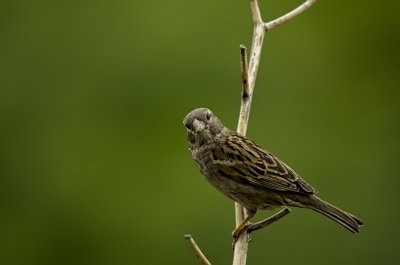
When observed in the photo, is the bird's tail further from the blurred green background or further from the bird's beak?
the blurred green background

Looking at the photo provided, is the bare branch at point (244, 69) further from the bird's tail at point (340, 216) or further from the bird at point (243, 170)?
the bird's tail at point (340, 216)

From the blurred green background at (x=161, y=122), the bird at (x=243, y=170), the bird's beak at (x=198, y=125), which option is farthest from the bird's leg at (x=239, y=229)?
the blurred green background at (x=161, y=122)

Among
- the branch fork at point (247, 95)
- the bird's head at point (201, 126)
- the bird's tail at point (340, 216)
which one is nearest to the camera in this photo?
A: the branch fork at point (247, 95)

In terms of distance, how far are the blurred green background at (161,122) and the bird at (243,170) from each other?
3.31 meters

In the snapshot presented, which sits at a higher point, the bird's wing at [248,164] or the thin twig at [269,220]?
the bird's wing at [248,164]

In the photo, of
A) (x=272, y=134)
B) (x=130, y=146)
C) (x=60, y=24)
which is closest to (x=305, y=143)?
(x=272, y=134)

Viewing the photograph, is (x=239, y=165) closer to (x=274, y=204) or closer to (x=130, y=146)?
(x=274, y=204)

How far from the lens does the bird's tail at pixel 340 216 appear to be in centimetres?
622

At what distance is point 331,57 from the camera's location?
13.4 m

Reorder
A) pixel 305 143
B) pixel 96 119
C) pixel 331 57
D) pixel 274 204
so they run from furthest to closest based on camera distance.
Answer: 1. pixel 331 57
2. pixel 96 119
3. pixel 305 143
4. pixel 274 204

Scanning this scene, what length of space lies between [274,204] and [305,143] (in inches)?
188

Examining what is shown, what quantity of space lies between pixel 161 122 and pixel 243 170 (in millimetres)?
5169

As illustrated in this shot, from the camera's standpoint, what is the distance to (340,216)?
628 cm

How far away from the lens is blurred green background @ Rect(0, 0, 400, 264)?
1102 centimetres
